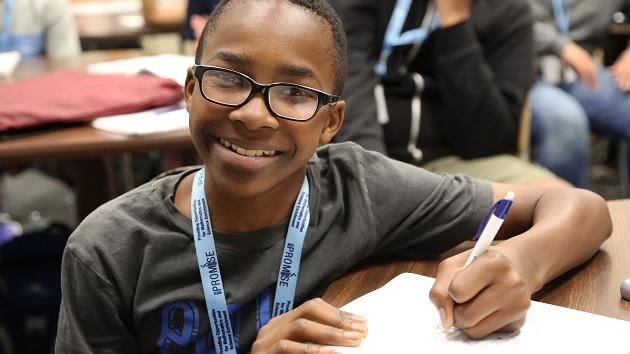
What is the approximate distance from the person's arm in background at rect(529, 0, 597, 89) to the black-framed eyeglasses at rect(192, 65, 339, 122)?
228 centimetres

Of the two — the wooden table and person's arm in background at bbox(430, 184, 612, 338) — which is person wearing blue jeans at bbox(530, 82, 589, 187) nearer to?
the wooden table

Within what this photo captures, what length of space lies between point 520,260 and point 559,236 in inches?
5.8

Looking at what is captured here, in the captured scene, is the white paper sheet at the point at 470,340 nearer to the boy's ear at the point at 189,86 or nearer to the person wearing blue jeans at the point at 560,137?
the boy's ear at the point at 189,86

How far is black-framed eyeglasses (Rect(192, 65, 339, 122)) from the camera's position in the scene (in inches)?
39.8

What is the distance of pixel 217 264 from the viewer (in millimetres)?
1041

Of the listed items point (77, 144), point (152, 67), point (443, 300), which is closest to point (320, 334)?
point (443, 300)

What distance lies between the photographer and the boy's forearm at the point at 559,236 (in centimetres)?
103

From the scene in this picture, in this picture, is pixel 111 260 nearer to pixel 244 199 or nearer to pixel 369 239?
pixel 244 199

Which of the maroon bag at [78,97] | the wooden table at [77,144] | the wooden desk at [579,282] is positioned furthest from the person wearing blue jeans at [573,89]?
the wooden desk at [579,282]

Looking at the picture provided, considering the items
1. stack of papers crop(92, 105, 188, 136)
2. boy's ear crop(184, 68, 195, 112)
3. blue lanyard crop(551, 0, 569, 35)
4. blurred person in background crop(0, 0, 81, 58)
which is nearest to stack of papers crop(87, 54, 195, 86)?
stack of papers crop(92, 105, 188, 136)

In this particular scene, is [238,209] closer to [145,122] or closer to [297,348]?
[297,348]

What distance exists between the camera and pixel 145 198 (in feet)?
3.57

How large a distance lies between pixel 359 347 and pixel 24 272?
1.86 m

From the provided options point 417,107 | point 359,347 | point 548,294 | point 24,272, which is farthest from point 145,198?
point 24,272
